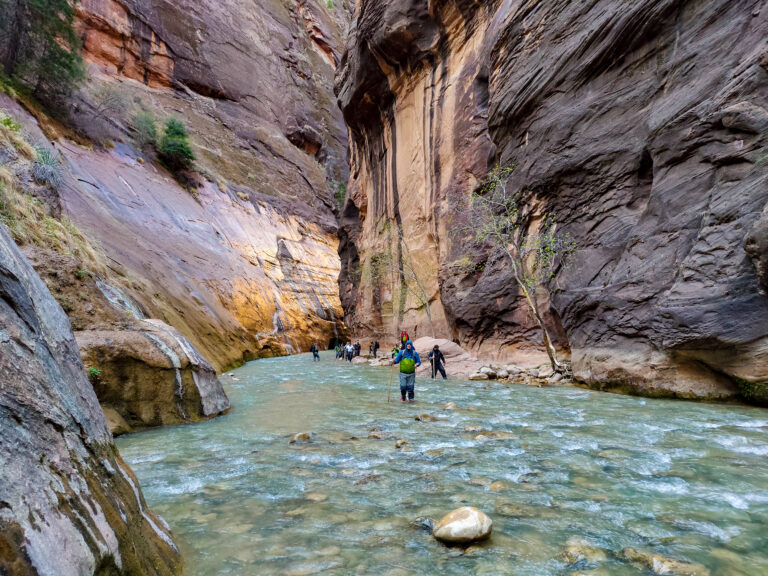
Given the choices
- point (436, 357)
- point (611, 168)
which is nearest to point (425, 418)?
point (436, 357)

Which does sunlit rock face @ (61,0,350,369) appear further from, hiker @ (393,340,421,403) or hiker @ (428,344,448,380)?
hiker @ (428,344,448,380)

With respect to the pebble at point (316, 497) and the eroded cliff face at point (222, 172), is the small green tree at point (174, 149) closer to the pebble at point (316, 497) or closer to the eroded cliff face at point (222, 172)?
the eroded cliff face at point (222, 172)

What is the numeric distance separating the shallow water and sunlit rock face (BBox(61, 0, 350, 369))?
8.74m

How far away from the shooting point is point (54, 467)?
1.85 meters

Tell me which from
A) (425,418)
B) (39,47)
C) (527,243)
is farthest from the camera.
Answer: (39,47)

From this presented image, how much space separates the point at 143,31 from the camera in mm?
39781

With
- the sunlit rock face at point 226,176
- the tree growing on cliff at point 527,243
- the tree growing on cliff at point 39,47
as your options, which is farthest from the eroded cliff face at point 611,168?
the tree growing on cliff at point 39,47

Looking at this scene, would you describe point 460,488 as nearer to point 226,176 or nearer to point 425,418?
point 425,418

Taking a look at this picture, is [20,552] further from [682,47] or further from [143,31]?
[143,31]

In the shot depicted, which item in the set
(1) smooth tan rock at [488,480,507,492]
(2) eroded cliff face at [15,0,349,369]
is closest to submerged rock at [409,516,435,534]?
(1) smooth tan rock at [488,480,507,492]

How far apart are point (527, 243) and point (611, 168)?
3.99 meters

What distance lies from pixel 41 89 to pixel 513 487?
1143 inches

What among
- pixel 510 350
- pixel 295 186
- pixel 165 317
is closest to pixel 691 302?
pixel 510 350

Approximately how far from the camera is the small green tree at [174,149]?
108 feet
